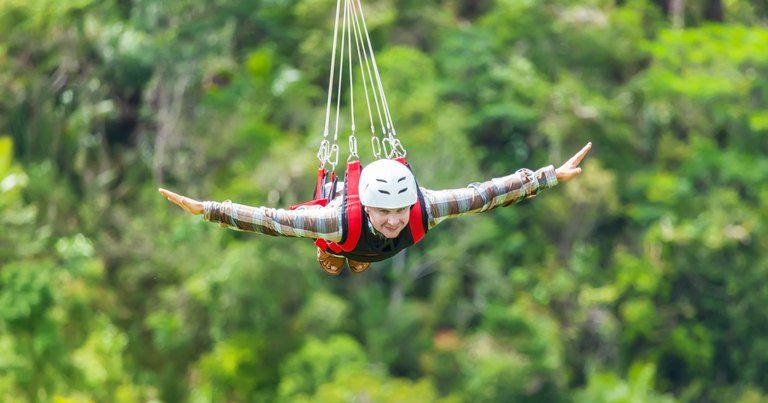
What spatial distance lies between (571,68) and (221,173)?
871cm

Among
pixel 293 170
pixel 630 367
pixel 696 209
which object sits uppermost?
pixel 293 170

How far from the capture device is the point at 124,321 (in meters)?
36.1

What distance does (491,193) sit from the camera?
12.7 m

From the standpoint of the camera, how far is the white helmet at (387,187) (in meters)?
12.0

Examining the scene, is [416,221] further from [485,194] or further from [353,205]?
[485,194]

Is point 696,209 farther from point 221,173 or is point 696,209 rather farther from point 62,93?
point 62,93

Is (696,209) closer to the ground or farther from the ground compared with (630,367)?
farther from the ground

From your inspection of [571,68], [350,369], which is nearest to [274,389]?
[350,369]

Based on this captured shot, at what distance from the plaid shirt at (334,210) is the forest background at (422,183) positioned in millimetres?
19719

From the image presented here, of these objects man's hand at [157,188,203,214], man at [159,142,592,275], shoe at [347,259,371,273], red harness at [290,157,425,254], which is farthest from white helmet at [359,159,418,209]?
shoe at [347,259,371,273]

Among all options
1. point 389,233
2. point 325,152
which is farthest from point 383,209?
point 325,152

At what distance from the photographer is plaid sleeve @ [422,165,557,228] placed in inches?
496

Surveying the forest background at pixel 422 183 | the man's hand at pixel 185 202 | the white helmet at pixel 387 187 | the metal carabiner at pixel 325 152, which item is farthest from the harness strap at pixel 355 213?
the forest background at pixel 422 183

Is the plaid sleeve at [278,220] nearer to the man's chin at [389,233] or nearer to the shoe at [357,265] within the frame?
the man's chin at [389,233]
